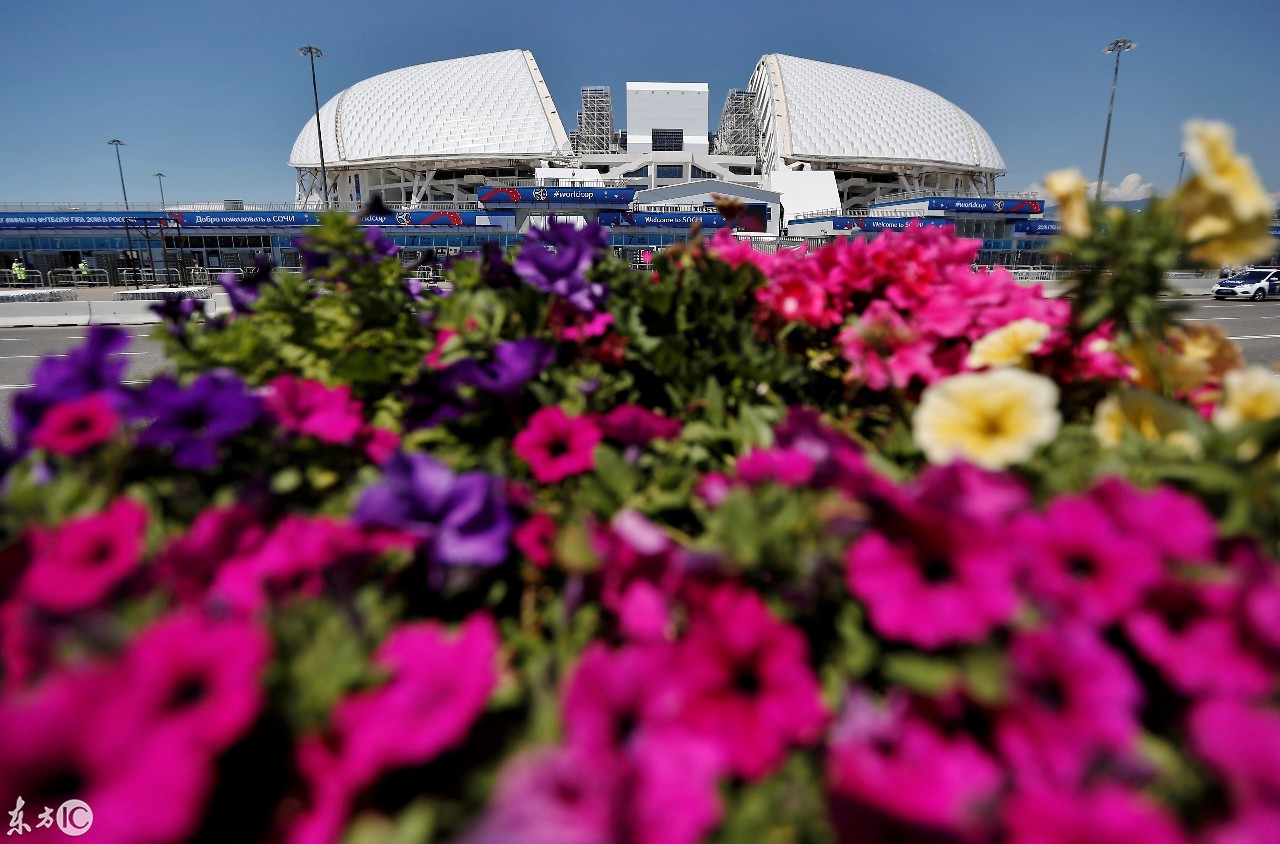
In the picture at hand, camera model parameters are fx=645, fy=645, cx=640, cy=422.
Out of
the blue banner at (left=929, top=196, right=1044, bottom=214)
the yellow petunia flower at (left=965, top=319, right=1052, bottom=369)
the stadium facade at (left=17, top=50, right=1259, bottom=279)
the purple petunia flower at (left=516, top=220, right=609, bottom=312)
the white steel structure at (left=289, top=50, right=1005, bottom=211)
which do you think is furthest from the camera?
the white steel structure at (left=289, top=50, right=1005, bottom=211)

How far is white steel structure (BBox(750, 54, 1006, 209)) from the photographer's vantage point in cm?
4422

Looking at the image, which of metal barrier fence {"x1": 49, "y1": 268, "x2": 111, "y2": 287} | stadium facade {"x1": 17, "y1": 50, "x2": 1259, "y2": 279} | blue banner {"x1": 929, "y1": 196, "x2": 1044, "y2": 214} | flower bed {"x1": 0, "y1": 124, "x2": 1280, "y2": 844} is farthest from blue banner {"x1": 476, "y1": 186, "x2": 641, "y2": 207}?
flower bed {"x1": 0, "y1": 124, "x2": 1280, "y2": 844}

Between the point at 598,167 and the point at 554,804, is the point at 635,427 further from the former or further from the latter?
the point at 598,167

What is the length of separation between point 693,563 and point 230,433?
0.62 meters

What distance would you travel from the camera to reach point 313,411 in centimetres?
97

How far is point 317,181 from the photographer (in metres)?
46.7

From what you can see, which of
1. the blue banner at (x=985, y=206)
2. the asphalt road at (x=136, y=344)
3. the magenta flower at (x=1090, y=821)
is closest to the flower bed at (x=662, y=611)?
the magenta flower at (x=1090, y=821)

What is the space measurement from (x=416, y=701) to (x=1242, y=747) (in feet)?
1.94

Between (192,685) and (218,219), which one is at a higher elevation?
(218,219)

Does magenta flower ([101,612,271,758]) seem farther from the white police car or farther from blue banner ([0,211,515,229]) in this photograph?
blue banner ([0,211,515,229])

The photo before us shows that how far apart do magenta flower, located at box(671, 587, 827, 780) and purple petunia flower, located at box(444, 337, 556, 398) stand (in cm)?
56

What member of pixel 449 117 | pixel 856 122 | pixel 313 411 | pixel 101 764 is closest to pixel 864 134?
pixel 856 122

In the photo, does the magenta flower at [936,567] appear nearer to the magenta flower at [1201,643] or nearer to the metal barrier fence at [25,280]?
the magenta flower at [1201,643]

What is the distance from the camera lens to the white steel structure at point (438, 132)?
4206cm
